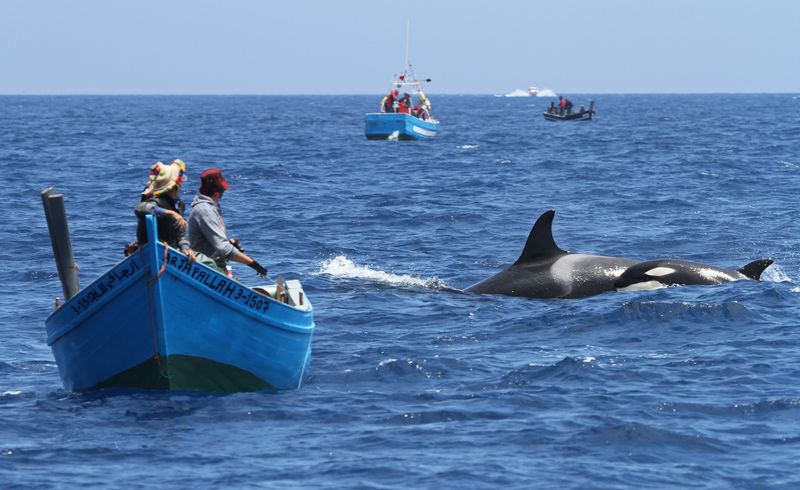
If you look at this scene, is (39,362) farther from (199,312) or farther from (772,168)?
(772,168)

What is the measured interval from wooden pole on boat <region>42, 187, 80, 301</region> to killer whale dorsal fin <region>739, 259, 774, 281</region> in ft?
34.0

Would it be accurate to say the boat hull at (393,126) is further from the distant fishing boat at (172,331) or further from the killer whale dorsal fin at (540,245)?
the distant fishing boat at (172,331)

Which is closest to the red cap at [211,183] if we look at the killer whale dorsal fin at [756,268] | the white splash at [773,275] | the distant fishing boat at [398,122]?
the killer whale dorsal fin at [756,268]

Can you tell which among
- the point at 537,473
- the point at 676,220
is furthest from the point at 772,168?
the point at 537,473

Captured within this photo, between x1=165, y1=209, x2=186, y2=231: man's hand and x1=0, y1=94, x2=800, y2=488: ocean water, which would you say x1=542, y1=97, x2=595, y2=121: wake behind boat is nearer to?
x1=0, y1=94, x2=800, y2=488: ocean water

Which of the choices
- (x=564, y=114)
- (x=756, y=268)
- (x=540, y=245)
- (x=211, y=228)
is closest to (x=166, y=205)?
(x=211, y=228)

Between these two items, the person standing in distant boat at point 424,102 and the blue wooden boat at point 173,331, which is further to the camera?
the person standing in distant boat at point 424,102

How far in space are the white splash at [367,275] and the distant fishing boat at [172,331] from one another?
7.12m

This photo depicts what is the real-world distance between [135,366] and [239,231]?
15194 millimetres

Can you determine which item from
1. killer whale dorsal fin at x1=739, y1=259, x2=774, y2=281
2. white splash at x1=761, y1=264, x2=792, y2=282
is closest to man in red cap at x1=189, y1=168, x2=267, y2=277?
killer whale dorsal fin at x1=739, y1=259, x2=774, y2=281

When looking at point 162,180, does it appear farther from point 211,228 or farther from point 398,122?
point 398,122

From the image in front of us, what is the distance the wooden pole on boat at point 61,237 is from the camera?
1246cm

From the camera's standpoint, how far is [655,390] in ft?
41.2

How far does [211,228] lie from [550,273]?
295 inches
